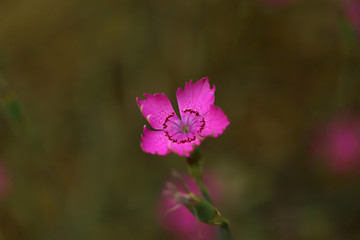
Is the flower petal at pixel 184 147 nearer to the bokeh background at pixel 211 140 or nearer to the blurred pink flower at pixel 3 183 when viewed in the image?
the bokeh background at pixel 211 140

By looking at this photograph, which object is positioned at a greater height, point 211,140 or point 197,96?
point 211,140

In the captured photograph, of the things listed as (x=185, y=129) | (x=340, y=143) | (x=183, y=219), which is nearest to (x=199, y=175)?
(x=185, y=129)

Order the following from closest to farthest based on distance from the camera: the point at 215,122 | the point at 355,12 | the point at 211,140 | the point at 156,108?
the point at 215,122 < the point at 156,108 < the point at 355,12 < the point at 211,140

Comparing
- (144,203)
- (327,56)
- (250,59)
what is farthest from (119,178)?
(327,56)

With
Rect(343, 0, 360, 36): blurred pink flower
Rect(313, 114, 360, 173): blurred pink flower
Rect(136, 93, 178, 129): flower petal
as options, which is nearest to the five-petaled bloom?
Rect(136, 93, 178, 129): flower petal

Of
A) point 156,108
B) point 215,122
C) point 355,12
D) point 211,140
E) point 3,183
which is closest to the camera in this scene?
point 215,122

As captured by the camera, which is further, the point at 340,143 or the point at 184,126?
the point at 340,143

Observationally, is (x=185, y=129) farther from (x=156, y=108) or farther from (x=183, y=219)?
(x=183, y=219)
